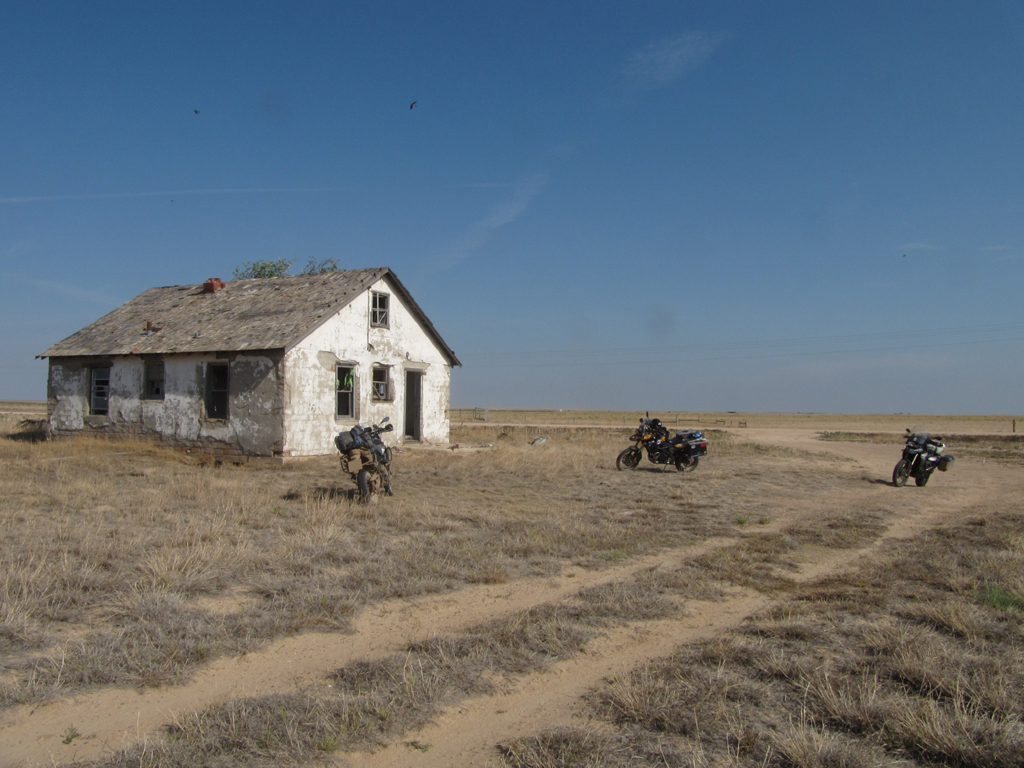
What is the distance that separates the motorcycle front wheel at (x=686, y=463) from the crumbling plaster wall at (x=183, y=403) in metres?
9.61

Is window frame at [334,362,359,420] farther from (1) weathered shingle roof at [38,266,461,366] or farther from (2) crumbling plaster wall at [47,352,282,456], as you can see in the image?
(2) crumbling plaster wall at [47,352,282,456]

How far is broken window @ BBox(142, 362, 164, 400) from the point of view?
19703 millimetres

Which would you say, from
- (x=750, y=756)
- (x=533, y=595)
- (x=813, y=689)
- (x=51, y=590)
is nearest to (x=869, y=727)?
(x=813, y=689)

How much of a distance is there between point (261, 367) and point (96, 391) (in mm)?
6627

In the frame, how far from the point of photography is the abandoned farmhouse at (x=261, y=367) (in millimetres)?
18031

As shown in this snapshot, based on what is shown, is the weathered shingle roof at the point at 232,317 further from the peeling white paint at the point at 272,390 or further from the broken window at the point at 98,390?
the broken window at the point at 98,390

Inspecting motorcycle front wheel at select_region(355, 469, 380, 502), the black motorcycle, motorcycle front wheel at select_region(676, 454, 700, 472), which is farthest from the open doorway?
motorcycle front wheel at select_region(355, 469, 380, 502)

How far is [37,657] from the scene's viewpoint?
4633 mm

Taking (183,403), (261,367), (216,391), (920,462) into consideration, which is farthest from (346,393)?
(920,462)

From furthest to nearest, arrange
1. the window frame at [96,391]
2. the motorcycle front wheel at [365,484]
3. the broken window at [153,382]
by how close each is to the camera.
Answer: the window frame at [96,391] → the broken window at [153,382] → the motorcycle front wheel at [365,484]

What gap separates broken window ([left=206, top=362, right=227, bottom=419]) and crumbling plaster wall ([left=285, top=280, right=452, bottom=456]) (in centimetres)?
230

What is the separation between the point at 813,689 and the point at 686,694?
2.43 feet

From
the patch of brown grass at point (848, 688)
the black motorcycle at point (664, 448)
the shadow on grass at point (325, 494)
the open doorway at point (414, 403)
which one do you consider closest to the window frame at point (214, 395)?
the open doorway at point (414, 403)

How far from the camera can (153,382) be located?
65.4 ft
